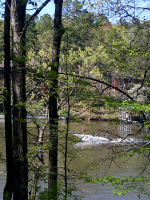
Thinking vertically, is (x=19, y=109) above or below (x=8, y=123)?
above

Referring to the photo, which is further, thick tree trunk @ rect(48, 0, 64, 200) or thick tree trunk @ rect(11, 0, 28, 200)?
thick tree trunk @ rect(48, 0, 64, 200)

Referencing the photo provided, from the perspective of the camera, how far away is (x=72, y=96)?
4848mm

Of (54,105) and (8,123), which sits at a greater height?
(54,105)

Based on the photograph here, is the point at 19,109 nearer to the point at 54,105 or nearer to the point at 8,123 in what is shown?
the point at 8,123

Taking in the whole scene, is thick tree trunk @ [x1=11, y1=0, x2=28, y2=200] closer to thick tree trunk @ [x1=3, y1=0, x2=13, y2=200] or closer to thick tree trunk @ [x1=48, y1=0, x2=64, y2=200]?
thick tree trunk @ [x1=3, y1=0, x2=13, y2=200]

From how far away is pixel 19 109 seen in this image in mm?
4945

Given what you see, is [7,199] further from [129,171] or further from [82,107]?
[129,171]

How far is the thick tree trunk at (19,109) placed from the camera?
4.79 m

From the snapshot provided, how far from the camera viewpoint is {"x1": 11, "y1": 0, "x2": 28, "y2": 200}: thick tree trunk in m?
4.79

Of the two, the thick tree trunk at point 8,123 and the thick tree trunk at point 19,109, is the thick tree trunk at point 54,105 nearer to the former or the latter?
the thick tree trunk at point 19,109

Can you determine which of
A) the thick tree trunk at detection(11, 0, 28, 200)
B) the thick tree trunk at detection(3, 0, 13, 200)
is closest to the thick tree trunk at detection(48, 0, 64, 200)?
the thick tree trunk at detection(11, 0, 28, 200)

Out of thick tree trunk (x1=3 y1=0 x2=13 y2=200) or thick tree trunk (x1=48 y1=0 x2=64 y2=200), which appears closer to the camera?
thick tree trunk (x1=3 y1=0 x2=13 y2=200)

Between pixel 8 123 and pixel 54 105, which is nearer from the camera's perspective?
pixel 8 123

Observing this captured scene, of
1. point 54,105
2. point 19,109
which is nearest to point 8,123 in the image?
point 19,109
